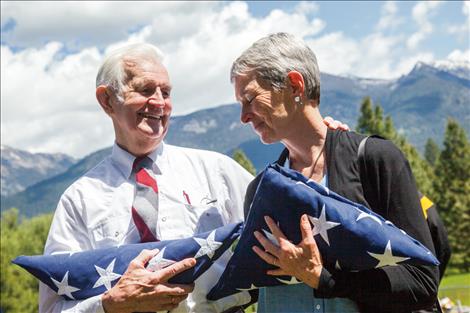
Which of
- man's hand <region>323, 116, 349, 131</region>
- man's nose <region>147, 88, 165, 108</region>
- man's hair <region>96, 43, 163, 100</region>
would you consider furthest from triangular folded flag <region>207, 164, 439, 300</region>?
man's hair <region>96, 43, 163, 100</region>

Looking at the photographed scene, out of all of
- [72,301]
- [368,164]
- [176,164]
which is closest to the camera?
[368,164]

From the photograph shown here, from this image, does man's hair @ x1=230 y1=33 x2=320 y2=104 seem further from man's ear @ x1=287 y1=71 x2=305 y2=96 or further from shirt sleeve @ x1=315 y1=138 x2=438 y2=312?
shirt sleeve @ x1=315 y1=138 x2=438 y2=312

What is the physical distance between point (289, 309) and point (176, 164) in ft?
4.50

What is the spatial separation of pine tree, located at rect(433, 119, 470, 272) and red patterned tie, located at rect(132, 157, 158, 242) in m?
43.3

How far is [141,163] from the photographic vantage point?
3889mm

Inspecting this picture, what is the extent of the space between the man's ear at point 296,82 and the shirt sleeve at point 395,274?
528 mm

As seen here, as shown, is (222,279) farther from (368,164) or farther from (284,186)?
(368,164)

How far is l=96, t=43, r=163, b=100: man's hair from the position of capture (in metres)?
3.82

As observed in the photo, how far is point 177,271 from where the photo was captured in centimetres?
319

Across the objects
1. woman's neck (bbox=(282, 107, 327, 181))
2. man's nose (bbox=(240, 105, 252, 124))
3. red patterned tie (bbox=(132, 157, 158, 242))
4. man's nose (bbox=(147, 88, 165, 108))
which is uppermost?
man's nose (bbox=(147, 88, 165, 108))

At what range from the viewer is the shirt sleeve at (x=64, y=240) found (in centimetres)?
350

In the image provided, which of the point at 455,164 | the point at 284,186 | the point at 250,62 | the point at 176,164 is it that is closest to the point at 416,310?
the point at 284,186

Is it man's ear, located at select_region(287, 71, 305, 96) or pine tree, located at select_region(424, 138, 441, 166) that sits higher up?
man's ear, located at select_region(287, 71, 305, 96)

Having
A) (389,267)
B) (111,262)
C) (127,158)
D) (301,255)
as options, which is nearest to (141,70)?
(127,158)
